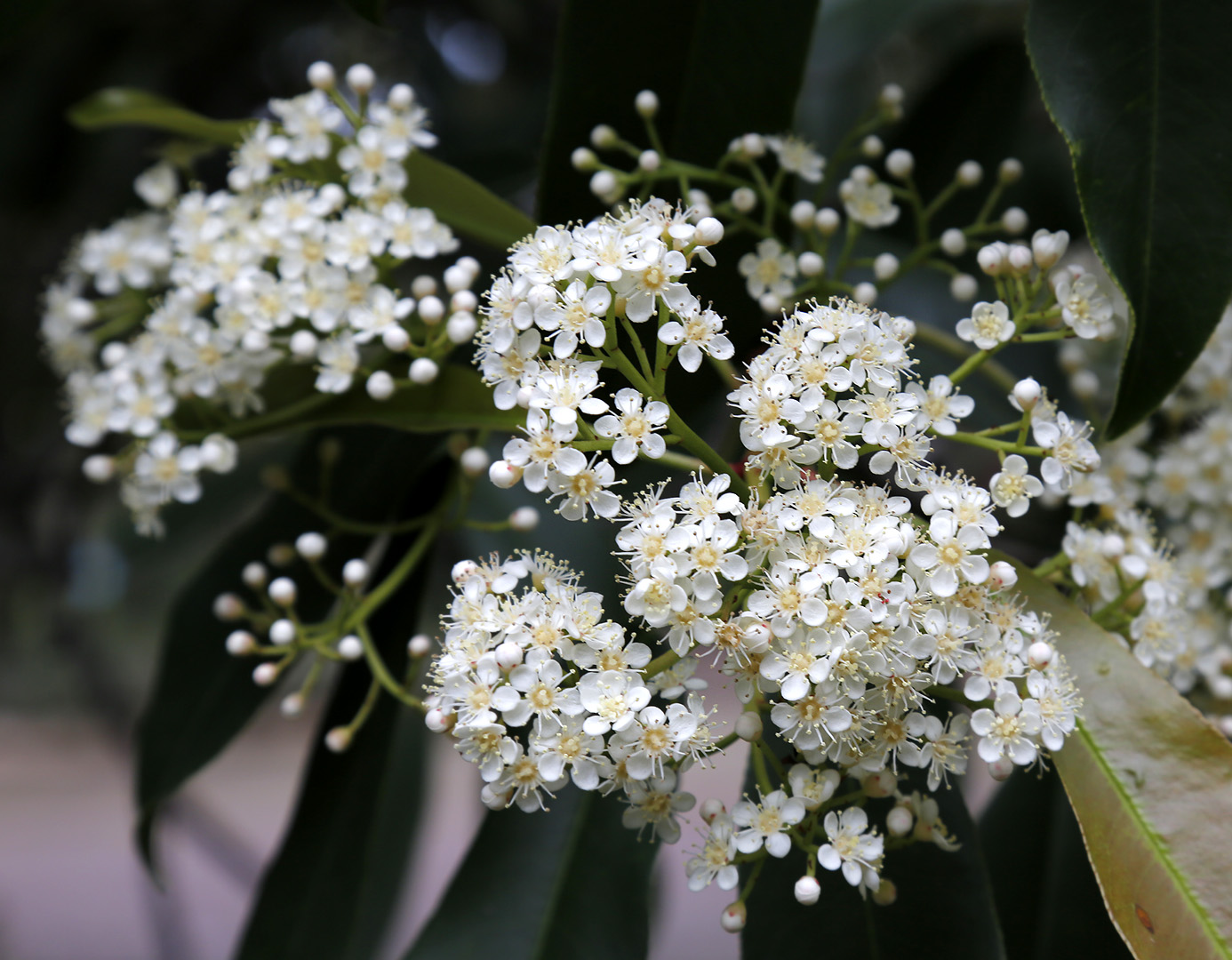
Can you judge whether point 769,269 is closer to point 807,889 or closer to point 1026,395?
point 1026,395

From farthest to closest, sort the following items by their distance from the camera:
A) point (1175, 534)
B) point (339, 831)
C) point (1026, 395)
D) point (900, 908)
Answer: point (339, 831), point (1175, 534), point (900, 908), point (1026, 395)

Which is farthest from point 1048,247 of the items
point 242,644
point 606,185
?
point 242,644

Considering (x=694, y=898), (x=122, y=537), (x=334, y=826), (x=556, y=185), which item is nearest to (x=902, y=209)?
(x=556, y=185)

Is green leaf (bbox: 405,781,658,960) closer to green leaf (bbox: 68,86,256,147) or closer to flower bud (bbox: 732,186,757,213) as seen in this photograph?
flower bud (bbox: 732,186,757,213)

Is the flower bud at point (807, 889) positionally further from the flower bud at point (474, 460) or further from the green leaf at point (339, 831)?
the green leaf at point (339, 831)

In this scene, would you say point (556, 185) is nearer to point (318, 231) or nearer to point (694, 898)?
point (318, 231)

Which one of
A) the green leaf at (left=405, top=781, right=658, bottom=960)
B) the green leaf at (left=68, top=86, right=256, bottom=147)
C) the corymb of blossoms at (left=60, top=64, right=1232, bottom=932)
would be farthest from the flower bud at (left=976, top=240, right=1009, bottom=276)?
the green leaf at (left=68, top=86, right=256, bottom=147)

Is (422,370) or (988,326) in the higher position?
(988,326)

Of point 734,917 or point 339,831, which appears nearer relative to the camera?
point 734,917
